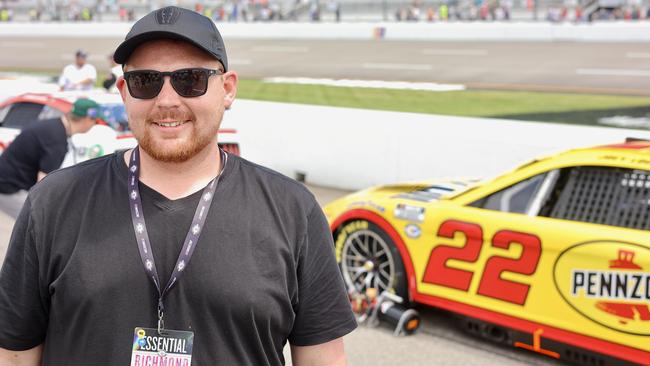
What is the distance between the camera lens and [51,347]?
230 cm

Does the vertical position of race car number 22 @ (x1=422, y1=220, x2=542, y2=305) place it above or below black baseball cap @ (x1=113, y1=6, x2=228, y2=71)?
below

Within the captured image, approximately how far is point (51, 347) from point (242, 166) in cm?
73

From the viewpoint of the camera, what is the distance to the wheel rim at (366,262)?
21.4 feet

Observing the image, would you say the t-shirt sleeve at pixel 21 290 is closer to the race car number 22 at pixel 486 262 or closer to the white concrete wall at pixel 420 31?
the race car number 22 at pixel 486 262

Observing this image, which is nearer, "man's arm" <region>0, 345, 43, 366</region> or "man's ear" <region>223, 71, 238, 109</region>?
"man's arm" <region>0, 345, 43, 366</region>

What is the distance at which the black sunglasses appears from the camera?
2312 mm

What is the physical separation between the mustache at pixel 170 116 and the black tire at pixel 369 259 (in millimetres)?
4136

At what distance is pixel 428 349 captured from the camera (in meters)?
6.00

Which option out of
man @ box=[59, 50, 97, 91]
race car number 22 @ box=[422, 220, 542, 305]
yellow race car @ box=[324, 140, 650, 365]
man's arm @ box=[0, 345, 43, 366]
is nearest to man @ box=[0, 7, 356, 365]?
man's arm @ box=[0, 345, 43, 366]

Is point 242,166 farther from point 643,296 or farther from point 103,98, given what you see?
point 103,98

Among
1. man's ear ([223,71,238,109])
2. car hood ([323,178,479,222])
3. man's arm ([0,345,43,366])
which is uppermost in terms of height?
man's ear ([223,71,238,109])

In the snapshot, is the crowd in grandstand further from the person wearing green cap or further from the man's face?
the man's face

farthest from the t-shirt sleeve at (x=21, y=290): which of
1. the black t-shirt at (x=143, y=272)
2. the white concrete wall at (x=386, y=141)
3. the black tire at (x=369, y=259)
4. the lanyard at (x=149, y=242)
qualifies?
the white concrete wall at (x=386, y=141)

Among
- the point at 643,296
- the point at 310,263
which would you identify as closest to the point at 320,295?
the point at 310,263
